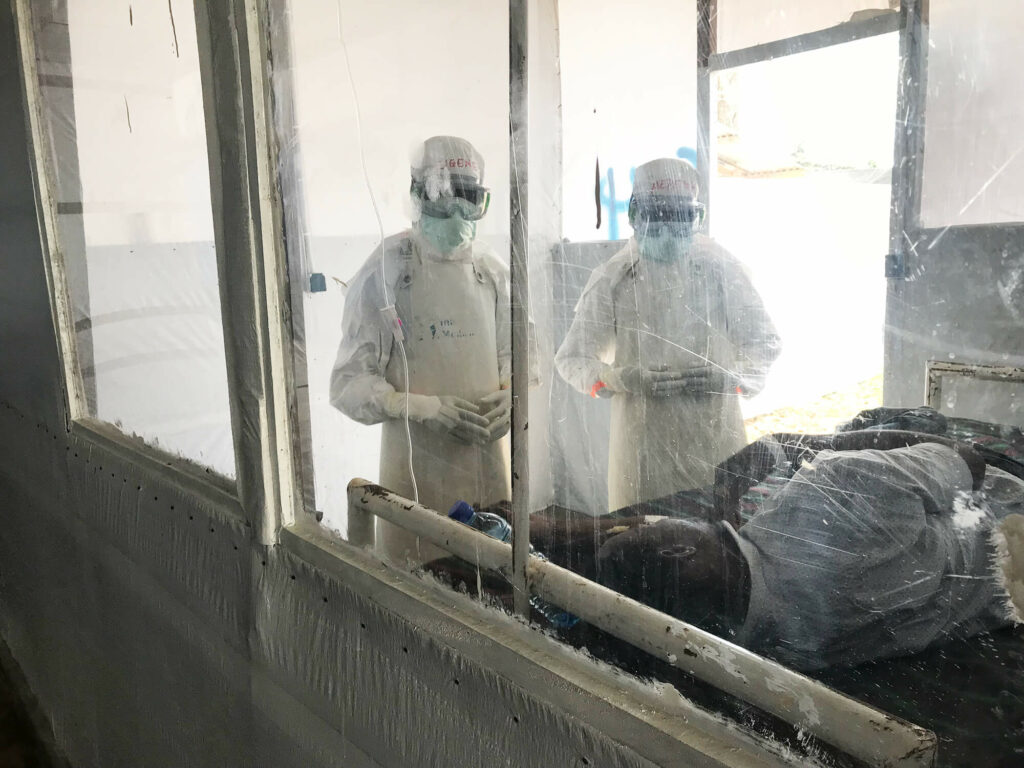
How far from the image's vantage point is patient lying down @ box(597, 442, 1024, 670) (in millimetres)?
502

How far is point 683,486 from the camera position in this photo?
0.62 meters

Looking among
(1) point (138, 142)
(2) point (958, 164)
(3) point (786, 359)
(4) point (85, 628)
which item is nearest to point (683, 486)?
(3) point (786, 359)

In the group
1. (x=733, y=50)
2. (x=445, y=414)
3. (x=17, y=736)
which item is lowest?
(x=17, y=736)

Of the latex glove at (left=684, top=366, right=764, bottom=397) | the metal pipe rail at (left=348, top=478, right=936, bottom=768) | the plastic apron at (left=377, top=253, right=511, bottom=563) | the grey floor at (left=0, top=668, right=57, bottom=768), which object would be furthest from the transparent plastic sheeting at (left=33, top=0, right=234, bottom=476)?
the grey floor at (left=0, top=668, right=57, bottom=768)

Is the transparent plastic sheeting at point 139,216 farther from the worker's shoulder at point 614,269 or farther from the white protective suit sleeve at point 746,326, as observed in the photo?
the white protective suit sleeve at point 746,326

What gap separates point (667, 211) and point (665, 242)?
0.09 ft

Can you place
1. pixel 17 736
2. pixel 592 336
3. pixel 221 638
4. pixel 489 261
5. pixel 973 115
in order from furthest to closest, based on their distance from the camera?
pixel 17 736 < pixel 221 638 < pixel 489 261 < pixel 592 336 < pixel 973 115

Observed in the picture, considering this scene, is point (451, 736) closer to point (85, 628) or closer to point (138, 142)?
point (138, 142)

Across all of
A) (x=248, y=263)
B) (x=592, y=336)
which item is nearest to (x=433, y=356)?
(x=248, y=263)

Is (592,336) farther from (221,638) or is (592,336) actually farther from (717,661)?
(221,638)

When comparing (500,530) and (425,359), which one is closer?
(500,530)

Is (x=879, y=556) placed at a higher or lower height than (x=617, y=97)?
lower

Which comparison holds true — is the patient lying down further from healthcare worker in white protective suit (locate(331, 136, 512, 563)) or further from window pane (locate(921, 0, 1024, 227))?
healthcare worker in white protective suit (locate(331, 136, 512, 563))

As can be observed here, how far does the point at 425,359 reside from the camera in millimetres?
1004
